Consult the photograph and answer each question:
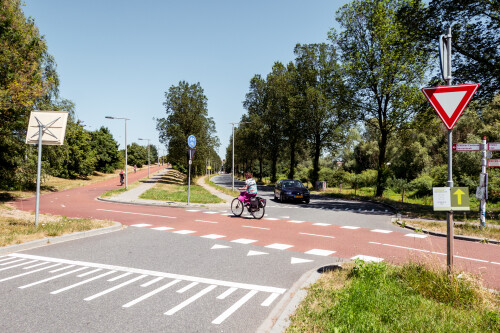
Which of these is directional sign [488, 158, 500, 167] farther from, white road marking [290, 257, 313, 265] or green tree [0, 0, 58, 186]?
green tree [0, 0, 58, 186]

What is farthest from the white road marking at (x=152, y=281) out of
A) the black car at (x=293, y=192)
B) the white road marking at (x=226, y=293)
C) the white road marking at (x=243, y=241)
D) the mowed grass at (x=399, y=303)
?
the black car at (x=293, y=192)

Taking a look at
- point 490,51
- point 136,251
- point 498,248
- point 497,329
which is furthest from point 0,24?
point 490,51

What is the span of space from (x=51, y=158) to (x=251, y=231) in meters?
20.5

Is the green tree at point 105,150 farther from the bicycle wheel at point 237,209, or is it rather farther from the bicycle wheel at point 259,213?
the bicycle wheel at point 259,213

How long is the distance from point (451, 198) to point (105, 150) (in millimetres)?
60415

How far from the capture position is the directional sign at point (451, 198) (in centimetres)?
424

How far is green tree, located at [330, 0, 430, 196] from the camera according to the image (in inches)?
844

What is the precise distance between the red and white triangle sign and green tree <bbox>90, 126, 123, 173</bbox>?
57.8 m

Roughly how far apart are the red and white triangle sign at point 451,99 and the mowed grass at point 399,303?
221 cm

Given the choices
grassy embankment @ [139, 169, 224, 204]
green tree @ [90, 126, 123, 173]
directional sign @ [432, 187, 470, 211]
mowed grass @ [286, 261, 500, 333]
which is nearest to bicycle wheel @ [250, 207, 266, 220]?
grassy embankment @ [139, 169, 224, 204]

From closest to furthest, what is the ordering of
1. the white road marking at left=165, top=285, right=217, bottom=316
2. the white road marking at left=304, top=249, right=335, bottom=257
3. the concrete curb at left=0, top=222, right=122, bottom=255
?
the white road marking at left=165, top=285, right=217, bottom=316 < the concrete curb at left=0, top=222, right=122, bottom=255 < the white road marking at left=304, top=249, right=335, bottom=257

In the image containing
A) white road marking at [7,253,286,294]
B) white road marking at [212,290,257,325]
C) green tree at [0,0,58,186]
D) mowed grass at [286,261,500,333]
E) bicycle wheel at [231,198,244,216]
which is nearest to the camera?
mowed grass at [286,261,500,333]

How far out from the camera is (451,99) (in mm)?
4504

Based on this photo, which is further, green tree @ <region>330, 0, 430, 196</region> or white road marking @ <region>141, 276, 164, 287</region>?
green tree @ <region>330, 0, 430, 196</region>
